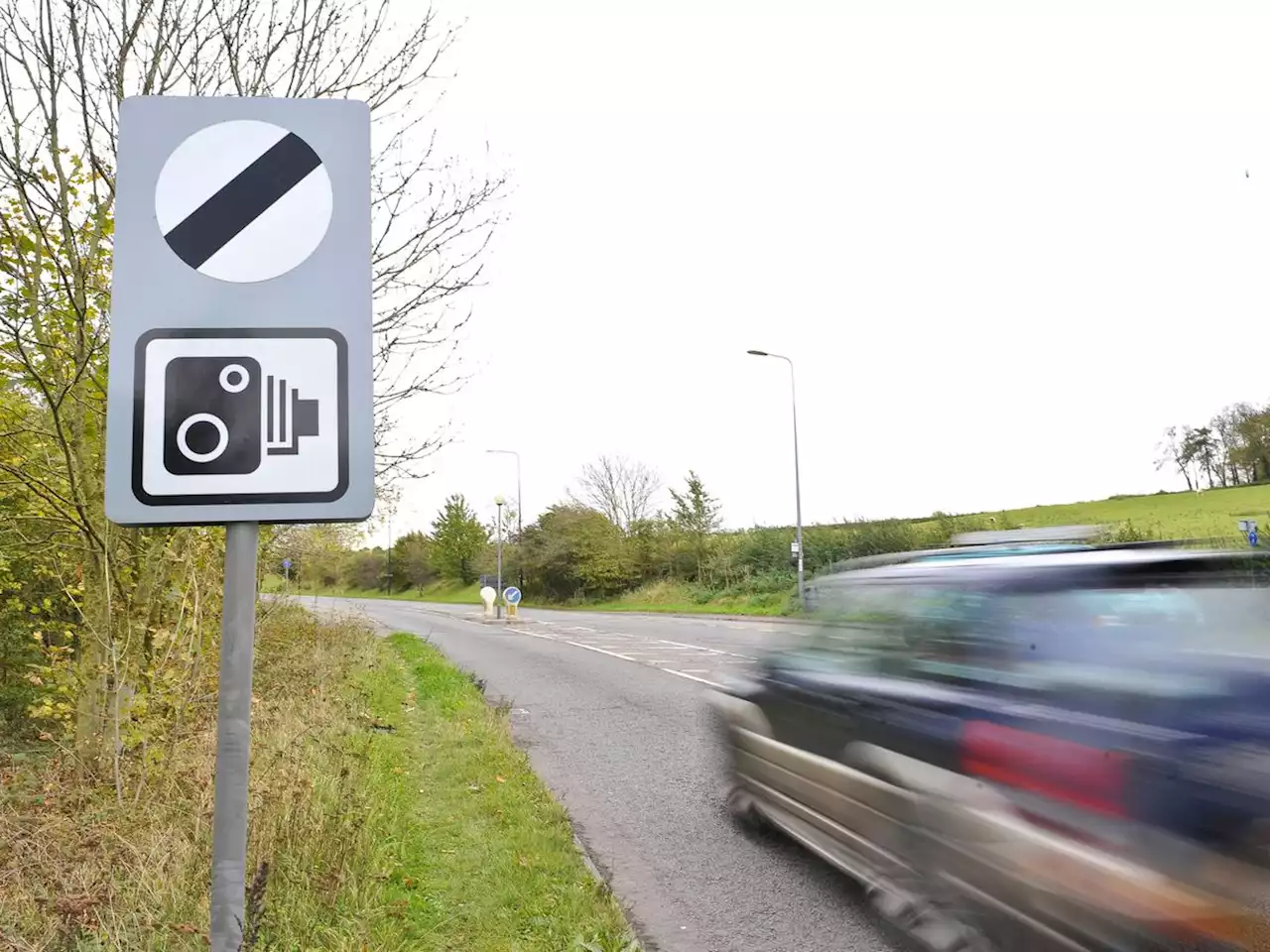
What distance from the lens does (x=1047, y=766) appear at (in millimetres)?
2947

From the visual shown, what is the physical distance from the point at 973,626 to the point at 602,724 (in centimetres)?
655

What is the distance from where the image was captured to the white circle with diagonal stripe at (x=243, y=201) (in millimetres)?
1799

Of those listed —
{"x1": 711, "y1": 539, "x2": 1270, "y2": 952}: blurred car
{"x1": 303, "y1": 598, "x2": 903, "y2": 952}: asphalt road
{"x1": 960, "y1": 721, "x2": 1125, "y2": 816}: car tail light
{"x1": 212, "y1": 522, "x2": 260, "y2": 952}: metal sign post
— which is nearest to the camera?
{"x1": 212, "y1": 522, "x2": 260, "y2": 952}: metal sign post

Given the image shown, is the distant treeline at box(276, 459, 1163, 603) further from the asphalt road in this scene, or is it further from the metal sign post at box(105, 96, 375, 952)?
the metal sign post at box(105, 96, 375, 952)

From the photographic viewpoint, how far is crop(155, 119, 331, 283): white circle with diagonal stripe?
1.80 m

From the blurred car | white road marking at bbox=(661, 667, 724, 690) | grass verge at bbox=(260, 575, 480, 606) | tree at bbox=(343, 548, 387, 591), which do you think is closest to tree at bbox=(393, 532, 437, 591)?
grass verge at bbox=(260, 575, 480, 606)

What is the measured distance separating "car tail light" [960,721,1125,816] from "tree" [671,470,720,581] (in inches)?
1428

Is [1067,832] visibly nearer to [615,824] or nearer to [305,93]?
[615,824]

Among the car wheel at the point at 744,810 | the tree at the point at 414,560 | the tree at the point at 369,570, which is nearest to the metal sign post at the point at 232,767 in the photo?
the car wheel at the point at 744,810

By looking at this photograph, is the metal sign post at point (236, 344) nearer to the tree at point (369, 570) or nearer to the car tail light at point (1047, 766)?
the car tail light at point (1047, 766)

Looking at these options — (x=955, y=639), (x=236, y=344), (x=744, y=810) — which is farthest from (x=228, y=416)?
(x=744, y=810)

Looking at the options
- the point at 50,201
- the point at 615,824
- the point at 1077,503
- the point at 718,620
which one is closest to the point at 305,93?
the point at 50,201

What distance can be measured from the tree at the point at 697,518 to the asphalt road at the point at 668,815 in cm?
2440

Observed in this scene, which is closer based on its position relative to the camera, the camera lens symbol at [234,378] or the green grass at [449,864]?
the camera lens symbol at [234,378]
